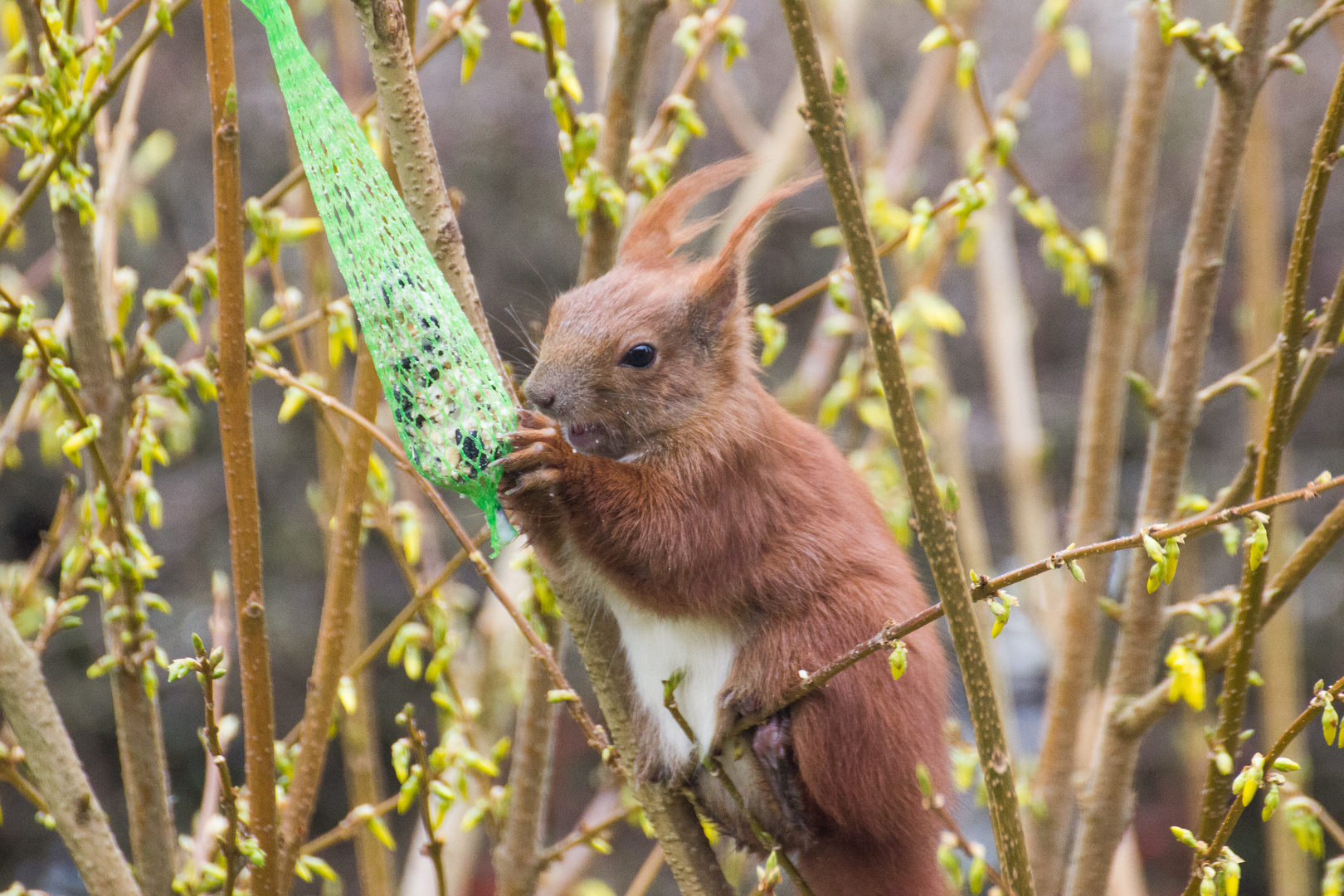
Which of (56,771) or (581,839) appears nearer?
(56,771)

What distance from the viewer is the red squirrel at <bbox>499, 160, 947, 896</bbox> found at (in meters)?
2.03

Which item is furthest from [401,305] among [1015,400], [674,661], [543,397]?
[1015,400]

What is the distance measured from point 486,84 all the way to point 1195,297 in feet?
16.7

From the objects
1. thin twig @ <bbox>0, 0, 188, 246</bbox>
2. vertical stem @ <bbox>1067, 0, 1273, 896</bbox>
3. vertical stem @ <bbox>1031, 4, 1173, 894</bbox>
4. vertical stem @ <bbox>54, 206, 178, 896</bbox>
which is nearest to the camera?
thin twig @ <bbox>0, 0, 188, 246</bbox>

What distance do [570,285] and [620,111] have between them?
13.3ft

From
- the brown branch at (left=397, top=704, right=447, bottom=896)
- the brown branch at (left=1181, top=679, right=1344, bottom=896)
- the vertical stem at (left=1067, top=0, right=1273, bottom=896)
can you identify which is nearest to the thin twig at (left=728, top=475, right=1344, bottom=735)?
the brown branch at (left=1181, top=679, right=1344, bottom=896)

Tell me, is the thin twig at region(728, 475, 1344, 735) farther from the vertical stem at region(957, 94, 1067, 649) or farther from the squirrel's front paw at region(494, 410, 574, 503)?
the vertical stem at region(957, 94, 1067, 649)

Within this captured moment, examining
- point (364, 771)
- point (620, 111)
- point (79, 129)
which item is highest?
point (620, 111)

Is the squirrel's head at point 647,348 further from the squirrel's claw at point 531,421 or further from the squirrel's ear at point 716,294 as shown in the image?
the squirrel's claw at point 531,421

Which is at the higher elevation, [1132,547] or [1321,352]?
[1321,352]

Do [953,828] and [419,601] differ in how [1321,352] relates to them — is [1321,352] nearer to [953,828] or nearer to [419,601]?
[953,828]

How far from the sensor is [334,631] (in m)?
1.97

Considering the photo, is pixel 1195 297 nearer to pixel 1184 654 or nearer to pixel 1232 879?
pixel 1184 654

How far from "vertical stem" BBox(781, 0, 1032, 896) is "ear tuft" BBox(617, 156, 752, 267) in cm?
97
